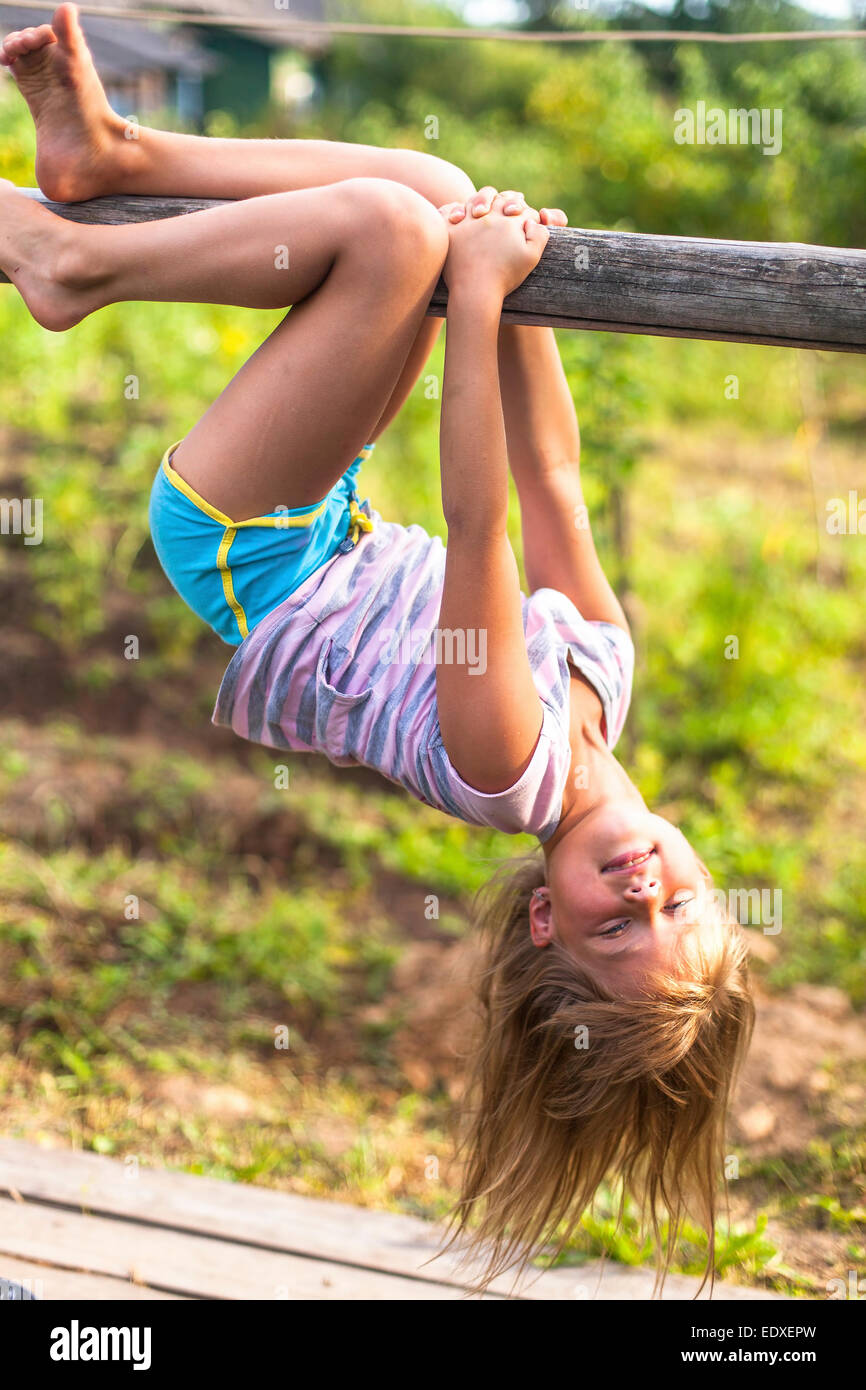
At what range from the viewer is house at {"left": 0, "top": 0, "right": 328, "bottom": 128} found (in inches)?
633

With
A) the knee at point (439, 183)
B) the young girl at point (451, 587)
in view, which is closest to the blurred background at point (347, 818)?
the young girl at point (451, 587)

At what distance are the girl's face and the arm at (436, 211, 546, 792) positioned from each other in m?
0.24

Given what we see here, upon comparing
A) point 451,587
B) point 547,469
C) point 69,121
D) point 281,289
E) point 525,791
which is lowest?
point 525,791

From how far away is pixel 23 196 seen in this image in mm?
1814

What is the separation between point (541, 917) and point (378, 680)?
53cm

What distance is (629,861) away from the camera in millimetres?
1897

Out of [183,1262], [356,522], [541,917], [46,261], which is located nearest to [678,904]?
[541,917]

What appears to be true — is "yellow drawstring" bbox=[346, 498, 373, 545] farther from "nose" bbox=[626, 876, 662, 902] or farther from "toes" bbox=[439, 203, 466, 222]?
"nose" bbox=[626, 876, 662, 902]

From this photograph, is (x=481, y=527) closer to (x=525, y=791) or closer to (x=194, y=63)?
(x=525, y=791)

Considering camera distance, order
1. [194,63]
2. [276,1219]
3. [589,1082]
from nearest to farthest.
Result: [589,1082] < [276,1219] < [194,63]

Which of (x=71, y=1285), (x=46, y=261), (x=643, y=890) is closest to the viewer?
(x=46, y=261)
